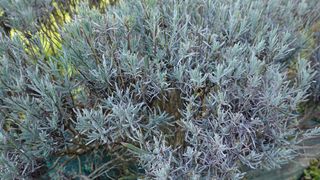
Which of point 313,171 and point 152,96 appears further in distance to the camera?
point 313,171

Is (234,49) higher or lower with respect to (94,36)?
lower

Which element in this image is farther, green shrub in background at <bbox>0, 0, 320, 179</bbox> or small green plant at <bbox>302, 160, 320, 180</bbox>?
small green plant at <bbox>302, 160, 320, 180</bbox>

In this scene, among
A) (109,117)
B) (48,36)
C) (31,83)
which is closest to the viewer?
(109,117)

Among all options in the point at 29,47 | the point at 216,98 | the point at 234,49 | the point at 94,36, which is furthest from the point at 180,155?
the point at 29,47

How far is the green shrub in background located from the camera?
2.62 m

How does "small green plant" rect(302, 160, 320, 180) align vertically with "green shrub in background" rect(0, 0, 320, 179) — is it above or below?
below

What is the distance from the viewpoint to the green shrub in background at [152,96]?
2.62 metres

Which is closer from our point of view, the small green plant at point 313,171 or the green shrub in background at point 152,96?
the green shrub in background at point 152,96

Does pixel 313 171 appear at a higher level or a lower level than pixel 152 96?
A: lower

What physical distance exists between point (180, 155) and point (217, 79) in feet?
1.86

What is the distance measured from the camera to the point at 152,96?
2.77 m

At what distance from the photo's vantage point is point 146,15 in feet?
9.52

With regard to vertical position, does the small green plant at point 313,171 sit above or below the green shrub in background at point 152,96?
below

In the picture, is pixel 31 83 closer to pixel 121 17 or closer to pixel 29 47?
pixel 29 47
